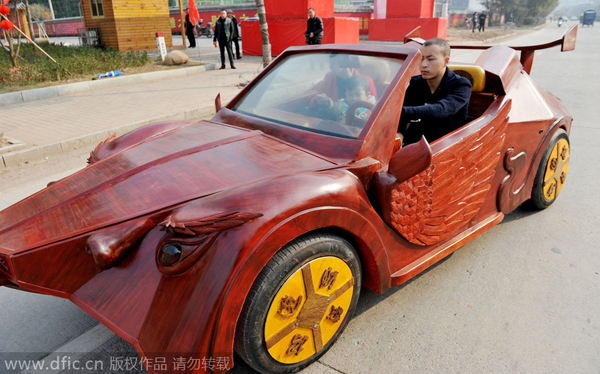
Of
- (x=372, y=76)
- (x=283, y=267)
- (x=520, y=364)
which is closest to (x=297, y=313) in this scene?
(x=283, y=267)

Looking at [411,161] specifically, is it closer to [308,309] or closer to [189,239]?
[308,309]

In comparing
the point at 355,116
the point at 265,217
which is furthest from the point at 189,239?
the point at 355,116

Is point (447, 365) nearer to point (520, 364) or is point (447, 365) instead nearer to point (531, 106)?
point (520, 364)

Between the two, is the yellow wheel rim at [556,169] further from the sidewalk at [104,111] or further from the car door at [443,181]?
the sidewalk at [104,111]

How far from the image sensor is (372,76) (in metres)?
2.60

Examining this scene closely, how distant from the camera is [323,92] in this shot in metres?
2.75

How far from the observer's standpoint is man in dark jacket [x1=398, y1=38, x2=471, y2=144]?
271 cm

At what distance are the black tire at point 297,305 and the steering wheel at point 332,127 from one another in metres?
0.68

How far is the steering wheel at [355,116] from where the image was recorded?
2432mm

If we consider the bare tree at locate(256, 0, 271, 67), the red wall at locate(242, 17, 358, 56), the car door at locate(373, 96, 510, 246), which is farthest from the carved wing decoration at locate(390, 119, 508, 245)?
the red wall at locate(242, 17, 358, 56)

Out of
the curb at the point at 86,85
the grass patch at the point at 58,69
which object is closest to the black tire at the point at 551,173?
the curb at the point at 86,85

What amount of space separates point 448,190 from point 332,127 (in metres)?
0.77

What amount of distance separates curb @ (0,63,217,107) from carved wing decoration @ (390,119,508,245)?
966cm

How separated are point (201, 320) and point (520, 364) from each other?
164 centimetres
